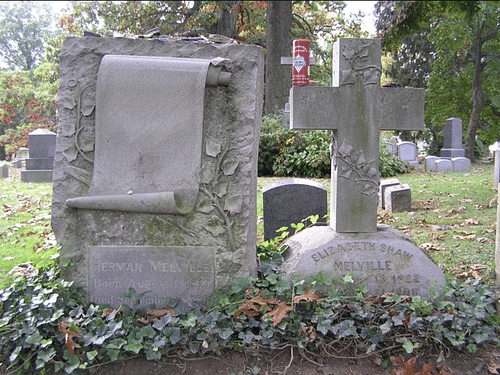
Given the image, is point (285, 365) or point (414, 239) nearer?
point (285, 365)

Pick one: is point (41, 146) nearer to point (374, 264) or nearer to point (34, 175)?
point (34, 175)

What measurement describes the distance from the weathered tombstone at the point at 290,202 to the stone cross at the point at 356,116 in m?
1.48

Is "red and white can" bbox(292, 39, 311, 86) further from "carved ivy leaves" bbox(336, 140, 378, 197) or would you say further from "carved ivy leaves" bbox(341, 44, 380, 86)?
"carved ivy leaves" bbox(336, 140, 378, 197)

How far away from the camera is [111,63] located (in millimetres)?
3283

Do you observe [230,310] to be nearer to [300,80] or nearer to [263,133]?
[300,80]

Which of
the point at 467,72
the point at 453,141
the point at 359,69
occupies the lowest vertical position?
the point at 359,69

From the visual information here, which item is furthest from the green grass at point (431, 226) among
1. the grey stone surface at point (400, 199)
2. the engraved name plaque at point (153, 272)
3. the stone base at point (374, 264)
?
the stone base at point (374, 264)

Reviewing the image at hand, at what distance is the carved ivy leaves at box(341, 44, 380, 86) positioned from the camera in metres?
3.60

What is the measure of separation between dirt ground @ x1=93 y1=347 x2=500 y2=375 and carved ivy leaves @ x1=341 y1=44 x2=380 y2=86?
2138 mm

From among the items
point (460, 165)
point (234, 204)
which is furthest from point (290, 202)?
point (460, 165)

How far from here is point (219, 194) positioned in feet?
10.9

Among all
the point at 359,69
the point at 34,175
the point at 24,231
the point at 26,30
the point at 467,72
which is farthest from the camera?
the point at 467,72

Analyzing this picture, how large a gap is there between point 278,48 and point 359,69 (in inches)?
426

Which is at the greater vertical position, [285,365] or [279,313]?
[279,313]
